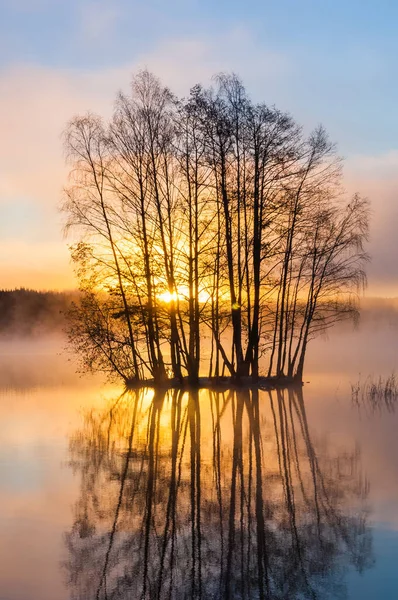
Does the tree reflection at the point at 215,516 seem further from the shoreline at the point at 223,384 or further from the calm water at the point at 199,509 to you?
the shoreline at the point at 223,384

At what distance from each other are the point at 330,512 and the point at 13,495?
4197 millimetres

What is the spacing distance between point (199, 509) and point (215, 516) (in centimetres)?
41

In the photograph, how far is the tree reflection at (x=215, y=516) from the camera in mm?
6438

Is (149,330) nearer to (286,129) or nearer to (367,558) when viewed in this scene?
(286,129)

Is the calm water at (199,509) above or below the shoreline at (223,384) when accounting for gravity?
above

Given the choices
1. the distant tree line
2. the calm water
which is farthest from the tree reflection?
the distant tree line

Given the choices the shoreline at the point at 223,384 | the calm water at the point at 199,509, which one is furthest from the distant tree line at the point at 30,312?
the calm water at the point at 199,509

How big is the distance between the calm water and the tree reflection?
0.02m

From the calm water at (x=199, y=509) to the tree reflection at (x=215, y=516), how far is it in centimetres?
2

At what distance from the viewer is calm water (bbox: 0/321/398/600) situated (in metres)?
6.48

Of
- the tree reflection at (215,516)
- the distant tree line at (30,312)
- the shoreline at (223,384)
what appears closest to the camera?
the tree reflection at (215,516)

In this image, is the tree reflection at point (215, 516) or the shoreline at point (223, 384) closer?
the tree reflection at point (215, 516)

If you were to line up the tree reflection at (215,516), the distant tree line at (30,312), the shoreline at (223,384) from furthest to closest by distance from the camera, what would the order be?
the distant tree line at (30,312) < the shoreline at (223,384) < the tree reflection at (215,516)

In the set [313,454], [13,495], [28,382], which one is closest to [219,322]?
[28,382]
